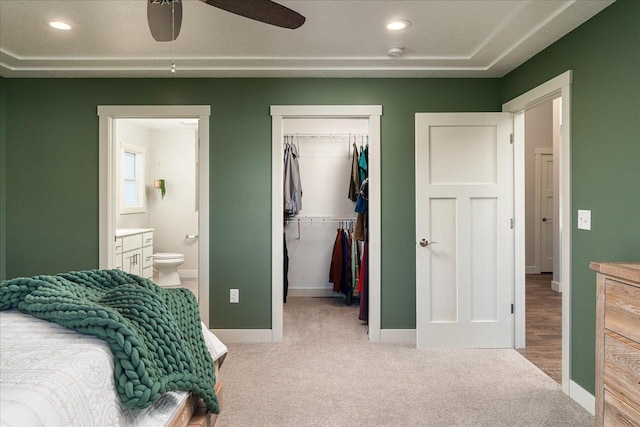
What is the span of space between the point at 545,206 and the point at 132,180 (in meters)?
6.49

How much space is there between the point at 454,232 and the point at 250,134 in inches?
76.4

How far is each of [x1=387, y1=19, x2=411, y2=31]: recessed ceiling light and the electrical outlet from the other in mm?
2438

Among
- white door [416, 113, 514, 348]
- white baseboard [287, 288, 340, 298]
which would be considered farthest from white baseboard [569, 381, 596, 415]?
white baseboard [287, 288, 340, 298]

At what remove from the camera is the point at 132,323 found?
4.15ft

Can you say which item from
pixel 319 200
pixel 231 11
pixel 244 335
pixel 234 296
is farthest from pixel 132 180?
pixel 231 11

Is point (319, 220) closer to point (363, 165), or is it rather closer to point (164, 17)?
point (363, 165)

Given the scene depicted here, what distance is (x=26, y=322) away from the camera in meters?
1.28

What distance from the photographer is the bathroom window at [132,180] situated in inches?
238

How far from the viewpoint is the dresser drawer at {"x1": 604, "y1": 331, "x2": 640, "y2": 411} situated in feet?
5.45

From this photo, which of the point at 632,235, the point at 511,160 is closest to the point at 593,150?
the point at 632,235

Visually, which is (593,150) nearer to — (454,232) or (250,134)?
(454,232)

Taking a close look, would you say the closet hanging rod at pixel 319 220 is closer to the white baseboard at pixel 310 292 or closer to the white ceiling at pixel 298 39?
the white baseboard at pixel 310 292

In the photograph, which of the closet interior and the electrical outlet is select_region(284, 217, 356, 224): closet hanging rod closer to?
the closet interior

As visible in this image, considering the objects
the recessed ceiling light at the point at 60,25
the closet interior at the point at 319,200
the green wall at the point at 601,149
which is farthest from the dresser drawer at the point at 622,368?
the closet interior at the point at 319,200
